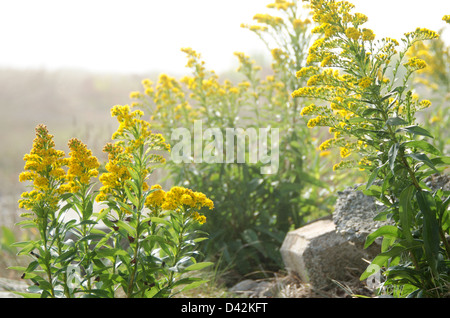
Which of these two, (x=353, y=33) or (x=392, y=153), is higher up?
(x=353, y=33)

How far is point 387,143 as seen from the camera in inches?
67.2

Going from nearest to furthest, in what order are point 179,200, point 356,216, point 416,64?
point 179,200 < point 416,64 < point 356,216

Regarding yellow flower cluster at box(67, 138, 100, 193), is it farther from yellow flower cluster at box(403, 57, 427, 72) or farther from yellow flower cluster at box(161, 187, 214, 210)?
yellow flower cluster at box(403, 57, 427, 72)

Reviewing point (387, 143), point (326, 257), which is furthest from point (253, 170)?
point (387, 143)

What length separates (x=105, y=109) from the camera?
13.9 meters

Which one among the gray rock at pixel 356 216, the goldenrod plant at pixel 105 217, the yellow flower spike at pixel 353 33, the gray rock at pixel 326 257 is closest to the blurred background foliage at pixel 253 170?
the gray rock at pixel 326 257

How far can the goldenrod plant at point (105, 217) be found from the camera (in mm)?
1641

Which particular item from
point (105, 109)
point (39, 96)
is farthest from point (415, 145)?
point (39, 96)

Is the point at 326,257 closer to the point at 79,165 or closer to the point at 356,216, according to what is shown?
the point at 356,216

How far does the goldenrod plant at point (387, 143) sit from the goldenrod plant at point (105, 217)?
2.21 ft

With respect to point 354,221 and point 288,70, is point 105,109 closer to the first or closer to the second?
point 288,70

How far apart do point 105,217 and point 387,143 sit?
1132 mm

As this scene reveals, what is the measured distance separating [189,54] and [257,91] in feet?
2.22

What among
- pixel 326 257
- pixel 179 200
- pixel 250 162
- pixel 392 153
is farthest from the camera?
pixel 250 162
